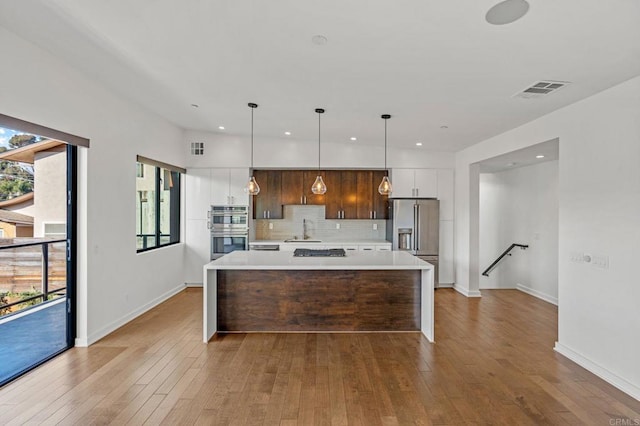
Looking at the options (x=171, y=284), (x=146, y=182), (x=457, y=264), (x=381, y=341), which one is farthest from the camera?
(x=457, y=264)

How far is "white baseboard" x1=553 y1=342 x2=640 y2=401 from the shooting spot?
2766mm

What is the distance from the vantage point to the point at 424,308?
4.06 metres

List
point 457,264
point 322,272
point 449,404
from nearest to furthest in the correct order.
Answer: point 449,404, point 322,272, point 457,264

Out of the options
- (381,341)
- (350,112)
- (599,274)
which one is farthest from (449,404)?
(350,112)

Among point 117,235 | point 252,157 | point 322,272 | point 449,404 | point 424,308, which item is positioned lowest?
point 449,404

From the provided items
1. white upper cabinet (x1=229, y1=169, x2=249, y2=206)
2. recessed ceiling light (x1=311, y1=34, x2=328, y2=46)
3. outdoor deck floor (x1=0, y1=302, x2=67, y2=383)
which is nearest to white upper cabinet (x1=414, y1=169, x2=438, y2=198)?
white upper cabinet (x1=229, y1=169, x2=249, y2=206)

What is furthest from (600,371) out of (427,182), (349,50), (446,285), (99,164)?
(99,164)

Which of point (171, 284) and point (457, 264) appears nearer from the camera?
point (171, 284)

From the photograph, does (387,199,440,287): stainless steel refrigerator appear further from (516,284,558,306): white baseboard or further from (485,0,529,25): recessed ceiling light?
(485,0,529,25): recessed ceiling light

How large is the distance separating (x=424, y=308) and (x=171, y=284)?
4.27 metres

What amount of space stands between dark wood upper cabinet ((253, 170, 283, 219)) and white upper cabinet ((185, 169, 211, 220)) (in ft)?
3.02

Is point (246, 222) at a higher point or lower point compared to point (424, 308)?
higher

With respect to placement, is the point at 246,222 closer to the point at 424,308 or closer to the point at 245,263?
the point at 245,263

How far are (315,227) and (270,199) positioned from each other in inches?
43.3
